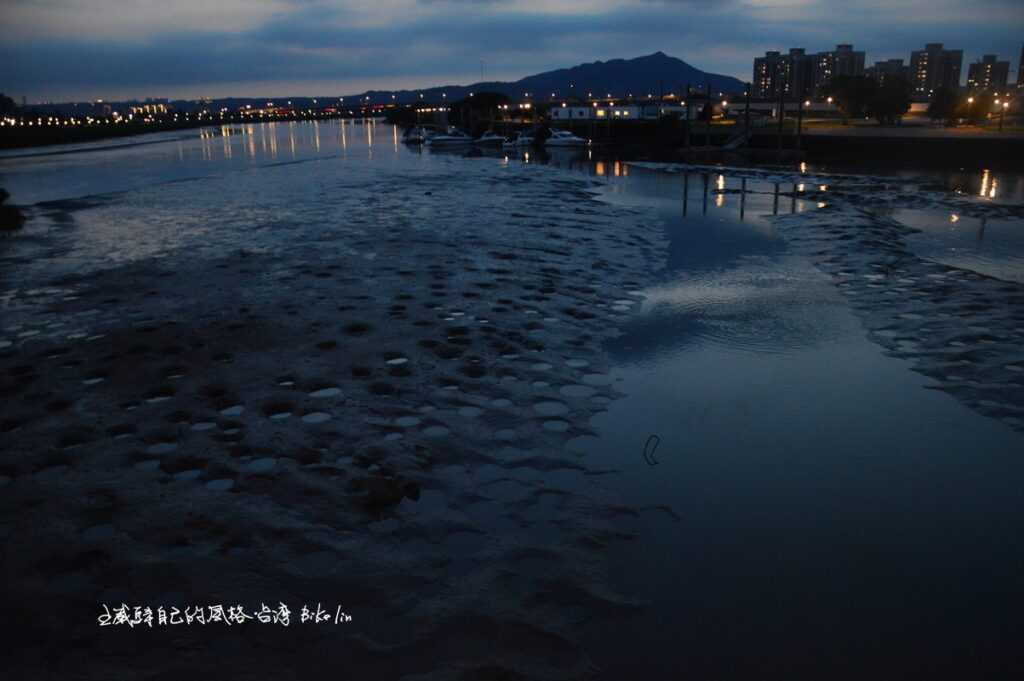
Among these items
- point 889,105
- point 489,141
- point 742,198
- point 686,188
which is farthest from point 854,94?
point 742,198

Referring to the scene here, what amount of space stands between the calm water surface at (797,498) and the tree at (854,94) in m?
95.8

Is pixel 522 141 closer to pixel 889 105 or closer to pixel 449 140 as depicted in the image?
pixel 449 140

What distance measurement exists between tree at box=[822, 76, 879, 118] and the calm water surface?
95.8m

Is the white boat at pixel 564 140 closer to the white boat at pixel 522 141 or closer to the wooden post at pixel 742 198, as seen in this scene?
the white boat at pixel 522 141

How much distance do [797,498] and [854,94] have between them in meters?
105

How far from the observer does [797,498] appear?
Answer: 6.49 metres

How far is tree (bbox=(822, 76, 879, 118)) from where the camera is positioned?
93312mm

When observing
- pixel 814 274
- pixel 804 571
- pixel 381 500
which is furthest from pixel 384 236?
Result: pixel 804 571

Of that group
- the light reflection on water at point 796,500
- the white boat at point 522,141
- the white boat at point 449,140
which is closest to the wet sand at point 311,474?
the light reflection on water at point 796,500

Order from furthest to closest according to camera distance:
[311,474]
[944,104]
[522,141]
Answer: [944,104] → [522,141] → [311,474]

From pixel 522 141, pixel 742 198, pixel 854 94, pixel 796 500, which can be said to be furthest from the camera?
pixel 854 94

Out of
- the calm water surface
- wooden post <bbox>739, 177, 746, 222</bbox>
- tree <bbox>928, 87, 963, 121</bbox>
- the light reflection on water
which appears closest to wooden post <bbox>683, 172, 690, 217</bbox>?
wooden post <bbox>739, 177, 746, 222</bbox>

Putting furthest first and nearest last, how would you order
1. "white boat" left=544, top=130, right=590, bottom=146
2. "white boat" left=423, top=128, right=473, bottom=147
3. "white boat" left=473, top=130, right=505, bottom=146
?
"white boat" left=473, top=130, right=505, bottom=146 < "white boat" left=423, top=128, right=473, bottom=147 < "white boat" left=544, top=130, right=590, bottom=146

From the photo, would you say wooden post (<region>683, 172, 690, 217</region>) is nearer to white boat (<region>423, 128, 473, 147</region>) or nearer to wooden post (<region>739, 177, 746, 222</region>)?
wooden post (<region>739, 177, 746, 222</region>)
